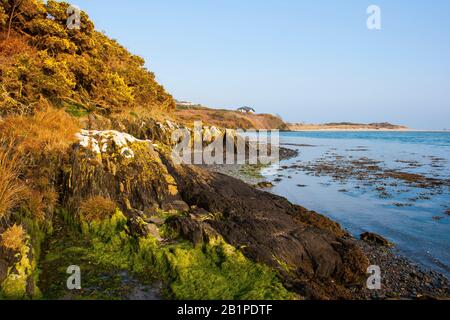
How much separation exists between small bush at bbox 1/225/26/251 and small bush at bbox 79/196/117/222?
1.73 m

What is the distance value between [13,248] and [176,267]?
2.45 meters

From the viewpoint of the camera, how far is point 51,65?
1287 centimetres

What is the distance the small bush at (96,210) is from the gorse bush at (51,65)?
5.59m

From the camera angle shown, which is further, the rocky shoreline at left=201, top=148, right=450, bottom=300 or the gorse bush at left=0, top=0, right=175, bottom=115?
the gorse bush at left=0, top=0, right=175, bottom=115

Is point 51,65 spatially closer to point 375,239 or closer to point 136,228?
point 136,228

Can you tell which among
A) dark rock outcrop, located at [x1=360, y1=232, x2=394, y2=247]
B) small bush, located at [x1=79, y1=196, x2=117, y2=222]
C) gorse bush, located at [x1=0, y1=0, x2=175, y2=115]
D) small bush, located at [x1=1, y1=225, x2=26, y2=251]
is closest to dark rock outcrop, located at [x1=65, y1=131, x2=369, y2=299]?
small bush, located at [x1=79, y1=196, x2=117, y2=222]

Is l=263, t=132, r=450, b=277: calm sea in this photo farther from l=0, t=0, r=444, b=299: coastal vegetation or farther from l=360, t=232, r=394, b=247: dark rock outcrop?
l=0, t=0, r=444, b=299: coastal vegetation

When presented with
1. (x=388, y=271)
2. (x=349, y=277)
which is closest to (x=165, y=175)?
(x=349, y=277)

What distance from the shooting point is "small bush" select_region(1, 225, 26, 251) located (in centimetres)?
492

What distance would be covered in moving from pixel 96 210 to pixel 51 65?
848cm

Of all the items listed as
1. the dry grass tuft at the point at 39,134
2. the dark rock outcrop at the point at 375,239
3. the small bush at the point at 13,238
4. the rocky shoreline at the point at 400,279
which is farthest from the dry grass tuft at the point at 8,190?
the dark rock outcrop at the point at 375,239

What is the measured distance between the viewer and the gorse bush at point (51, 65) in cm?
1215

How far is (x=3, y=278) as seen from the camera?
4570 millimetres

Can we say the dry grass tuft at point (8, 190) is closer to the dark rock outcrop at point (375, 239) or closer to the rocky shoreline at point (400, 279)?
the rocky shoreline at point (400, 279)
